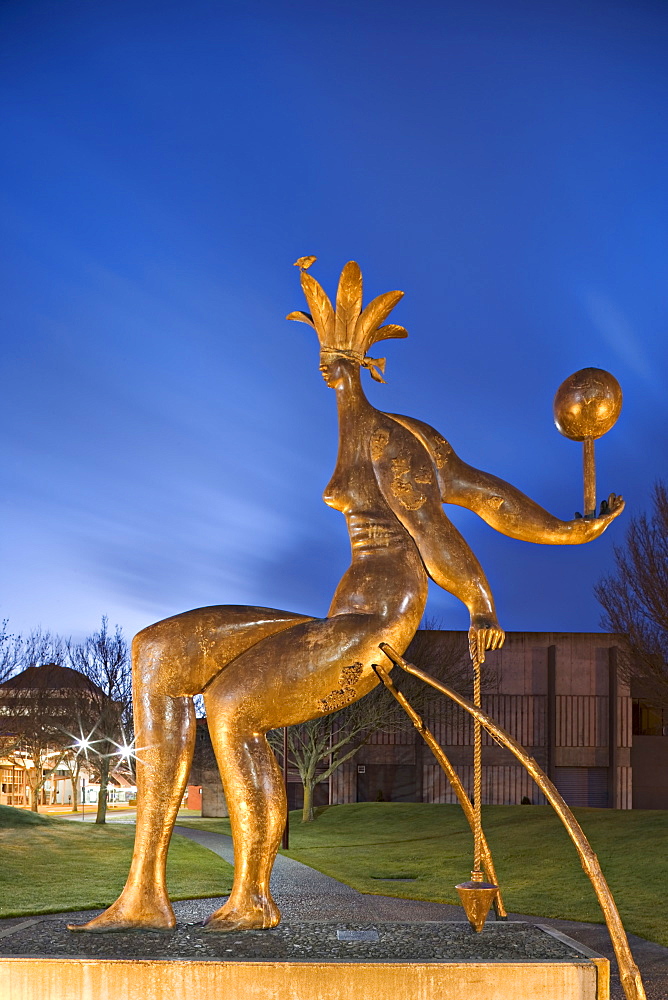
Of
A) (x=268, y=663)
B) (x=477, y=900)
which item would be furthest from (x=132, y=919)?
(x=477, y=900)

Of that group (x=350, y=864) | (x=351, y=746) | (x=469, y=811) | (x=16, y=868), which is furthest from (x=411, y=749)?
(x=469, y=811)

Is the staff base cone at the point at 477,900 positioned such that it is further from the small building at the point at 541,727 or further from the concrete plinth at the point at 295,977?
the small building at the point at 541,727

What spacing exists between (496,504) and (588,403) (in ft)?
2.42

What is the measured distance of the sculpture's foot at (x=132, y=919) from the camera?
4.72 metres

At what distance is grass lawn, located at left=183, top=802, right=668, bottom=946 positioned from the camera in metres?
14.0

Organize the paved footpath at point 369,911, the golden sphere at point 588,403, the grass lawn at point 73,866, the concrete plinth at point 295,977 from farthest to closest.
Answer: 1. the grass lawn at point 73,866
2. the paved footpath at point 369,911
3. the golden sphere at point 588,403
4. the concrete plinth at point 295,977

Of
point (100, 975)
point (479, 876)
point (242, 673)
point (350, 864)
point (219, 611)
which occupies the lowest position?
point (350, 864)

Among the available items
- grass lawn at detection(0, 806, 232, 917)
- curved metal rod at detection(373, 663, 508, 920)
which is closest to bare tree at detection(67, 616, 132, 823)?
grass lawn at detection(0, 806, 232, 917)

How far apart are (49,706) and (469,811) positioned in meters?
29.6

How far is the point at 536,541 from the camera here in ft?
18.1

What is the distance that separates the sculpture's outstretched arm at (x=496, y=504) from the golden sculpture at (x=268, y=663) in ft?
0.31

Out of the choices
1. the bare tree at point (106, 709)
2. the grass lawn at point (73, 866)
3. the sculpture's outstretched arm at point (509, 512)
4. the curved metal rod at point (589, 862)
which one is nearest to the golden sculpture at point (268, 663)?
the sculpture's outstretched arm at point (509, 512)

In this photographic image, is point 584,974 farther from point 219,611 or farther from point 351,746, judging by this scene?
point 351,746

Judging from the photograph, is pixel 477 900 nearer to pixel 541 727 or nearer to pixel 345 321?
pixel 345 321
